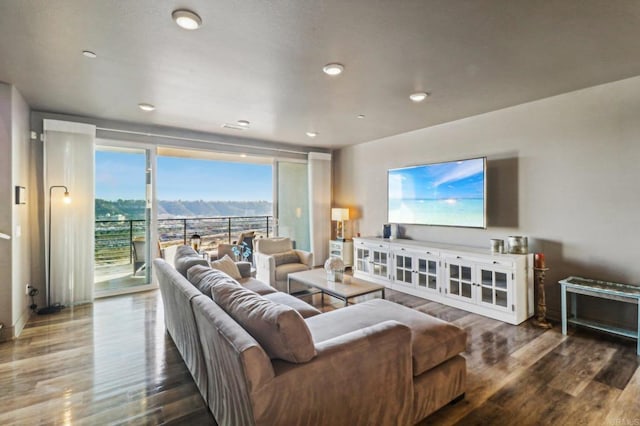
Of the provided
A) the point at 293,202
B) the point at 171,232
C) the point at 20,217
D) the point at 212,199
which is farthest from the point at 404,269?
the point at 212,199

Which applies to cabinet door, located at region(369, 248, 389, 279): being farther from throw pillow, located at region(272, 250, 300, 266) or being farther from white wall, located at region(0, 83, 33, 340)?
white wall, located at region(0, 83, 33, 340)

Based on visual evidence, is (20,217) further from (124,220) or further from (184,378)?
(184,378)

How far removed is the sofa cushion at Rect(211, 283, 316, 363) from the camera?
1429 mm

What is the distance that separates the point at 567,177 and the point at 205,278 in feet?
12.6

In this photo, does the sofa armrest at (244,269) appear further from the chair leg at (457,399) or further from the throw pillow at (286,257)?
the chair leg at (457,399)

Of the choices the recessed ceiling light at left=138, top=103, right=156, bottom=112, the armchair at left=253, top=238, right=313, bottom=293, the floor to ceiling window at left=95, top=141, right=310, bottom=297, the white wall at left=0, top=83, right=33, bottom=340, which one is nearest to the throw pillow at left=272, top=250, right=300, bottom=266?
the armchair at left=253, top=238, right=313, bottom=293

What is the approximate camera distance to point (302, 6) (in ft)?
6.04

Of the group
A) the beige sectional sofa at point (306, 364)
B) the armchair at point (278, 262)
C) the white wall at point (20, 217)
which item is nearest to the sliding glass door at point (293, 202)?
the armchair at point (278, 262)

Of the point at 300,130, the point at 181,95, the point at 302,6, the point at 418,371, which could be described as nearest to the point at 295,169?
the point at 300,130

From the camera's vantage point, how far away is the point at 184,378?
2.36 metres

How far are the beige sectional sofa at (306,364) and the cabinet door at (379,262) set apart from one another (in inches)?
105

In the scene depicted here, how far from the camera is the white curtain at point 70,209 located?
155 inches

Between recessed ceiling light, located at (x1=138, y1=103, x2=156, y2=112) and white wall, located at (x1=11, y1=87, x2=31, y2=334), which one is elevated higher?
recessed ceiling light, located at (x1=138, y1=103, x2=156, y2=112)

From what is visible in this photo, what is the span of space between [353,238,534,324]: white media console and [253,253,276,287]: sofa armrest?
172 cm
